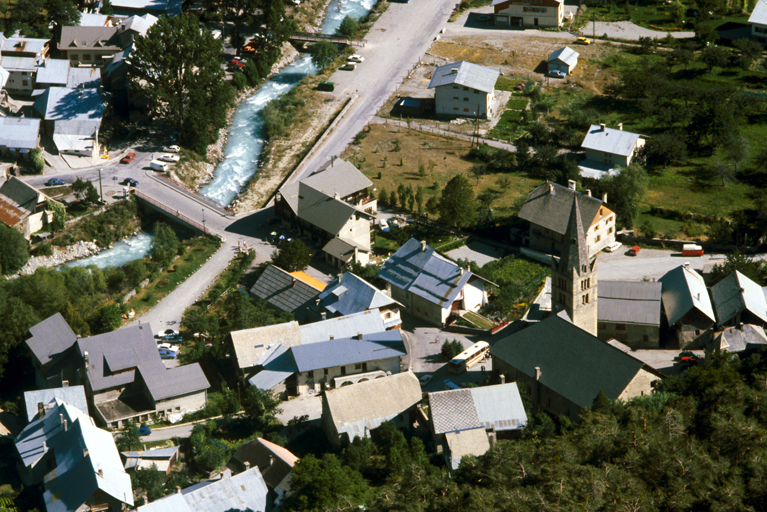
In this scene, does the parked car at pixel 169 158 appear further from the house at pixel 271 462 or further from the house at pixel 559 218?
the house at pixel 271 462

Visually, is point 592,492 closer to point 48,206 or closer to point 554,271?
point 554,271

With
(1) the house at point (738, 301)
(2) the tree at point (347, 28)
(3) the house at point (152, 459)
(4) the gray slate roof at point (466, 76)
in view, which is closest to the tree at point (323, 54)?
(2) the tree at point (347, 28)

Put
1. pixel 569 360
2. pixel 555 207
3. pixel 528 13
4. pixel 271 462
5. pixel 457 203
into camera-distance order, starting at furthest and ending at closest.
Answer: pixel 528 13
pixel 457 203
pixel 555 207
pixel 569 360
pixel 271 462

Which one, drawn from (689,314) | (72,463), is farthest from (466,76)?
(72,463)

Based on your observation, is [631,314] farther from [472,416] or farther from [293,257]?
[293,257]

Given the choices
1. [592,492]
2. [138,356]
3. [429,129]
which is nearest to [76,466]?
[138,356]

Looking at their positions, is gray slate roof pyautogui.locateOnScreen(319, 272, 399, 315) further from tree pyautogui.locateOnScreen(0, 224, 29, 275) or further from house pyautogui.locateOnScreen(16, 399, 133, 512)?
tree pyautogui.locateOnScreen(0, 224, 29, 275)
